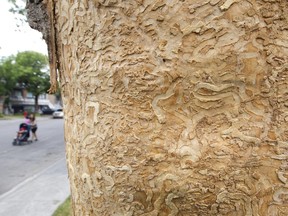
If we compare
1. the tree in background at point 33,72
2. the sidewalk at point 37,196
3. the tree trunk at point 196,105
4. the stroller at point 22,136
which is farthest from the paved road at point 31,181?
the tree in background at point 33,72

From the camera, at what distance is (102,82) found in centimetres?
90

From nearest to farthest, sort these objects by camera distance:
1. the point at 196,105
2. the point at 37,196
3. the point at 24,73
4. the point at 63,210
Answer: the point at 196,105 → the point at 63,210 → the point at 37,196 → the point at 24,73

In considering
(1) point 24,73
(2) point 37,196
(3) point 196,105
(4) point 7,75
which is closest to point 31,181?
(2) point 37,196

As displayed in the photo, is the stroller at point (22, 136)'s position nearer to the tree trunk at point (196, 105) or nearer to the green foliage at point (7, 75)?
the tree trunk at point (196, 105)

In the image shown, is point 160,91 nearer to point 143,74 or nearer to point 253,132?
point 143,74

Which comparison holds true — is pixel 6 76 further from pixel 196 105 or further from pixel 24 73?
pixel 196 105

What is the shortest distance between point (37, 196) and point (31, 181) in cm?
109

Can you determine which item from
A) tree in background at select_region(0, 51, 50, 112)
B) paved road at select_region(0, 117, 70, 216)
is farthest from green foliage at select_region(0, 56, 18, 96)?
paved road at select_region(0, 117, 70, 216)

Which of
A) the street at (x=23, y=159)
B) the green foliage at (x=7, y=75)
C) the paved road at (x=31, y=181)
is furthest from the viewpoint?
the green foliage at (x=7, y=75)

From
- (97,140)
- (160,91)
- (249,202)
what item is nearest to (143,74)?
(160,91)

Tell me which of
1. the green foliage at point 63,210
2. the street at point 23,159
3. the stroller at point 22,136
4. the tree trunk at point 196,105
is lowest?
the green foliage at point 63,210

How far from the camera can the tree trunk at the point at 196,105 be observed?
84cm

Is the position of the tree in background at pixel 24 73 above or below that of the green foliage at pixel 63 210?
above

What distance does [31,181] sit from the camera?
6316mm
